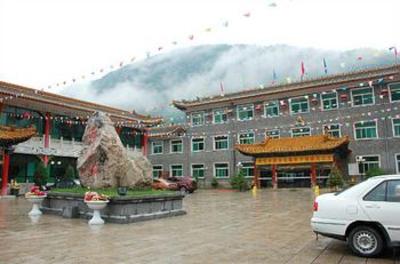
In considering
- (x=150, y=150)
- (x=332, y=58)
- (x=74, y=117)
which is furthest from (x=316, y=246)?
(x=332, y=58)

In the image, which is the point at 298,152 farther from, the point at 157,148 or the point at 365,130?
the point at 157,148

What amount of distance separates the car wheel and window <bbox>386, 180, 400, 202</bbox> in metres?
0.55

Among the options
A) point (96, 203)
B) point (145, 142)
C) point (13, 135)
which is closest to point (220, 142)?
point (145, 142)

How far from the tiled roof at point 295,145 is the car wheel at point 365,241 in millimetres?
21053

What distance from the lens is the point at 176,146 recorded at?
124 feet

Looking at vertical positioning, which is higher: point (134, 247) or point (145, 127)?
point (145, 127)

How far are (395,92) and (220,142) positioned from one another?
15.1m

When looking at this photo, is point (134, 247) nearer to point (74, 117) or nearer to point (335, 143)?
point (335, 143)

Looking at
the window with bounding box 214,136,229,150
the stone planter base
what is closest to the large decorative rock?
the stone planter base

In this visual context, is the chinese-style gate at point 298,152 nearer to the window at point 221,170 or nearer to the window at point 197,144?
the window at point 221,170

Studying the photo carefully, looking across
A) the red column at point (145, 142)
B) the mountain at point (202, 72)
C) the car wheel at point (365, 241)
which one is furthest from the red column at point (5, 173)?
the mountain at point (202, 72)

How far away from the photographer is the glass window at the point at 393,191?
18.5 ft

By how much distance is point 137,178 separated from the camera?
12.5 m

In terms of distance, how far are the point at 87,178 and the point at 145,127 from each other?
83.2ft
